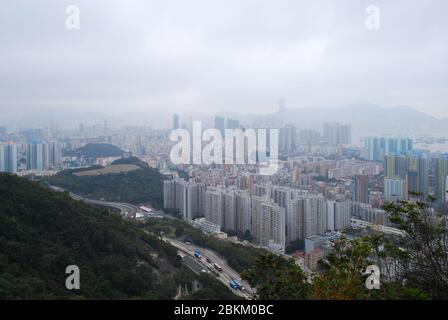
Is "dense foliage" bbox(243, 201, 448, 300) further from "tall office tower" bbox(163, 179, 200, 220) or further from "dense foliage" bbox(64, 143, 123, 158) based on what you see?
"dense foliage" bbox(64, 143, 123, 158)

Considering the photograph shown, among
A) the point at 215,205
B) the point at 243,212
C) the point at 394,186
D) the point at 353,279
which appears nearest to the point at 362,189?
the point at 394,186

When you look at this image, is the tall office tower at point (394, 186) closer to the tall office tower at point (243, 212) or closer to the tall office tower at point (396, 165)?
the tall office tower at point (396, 165)

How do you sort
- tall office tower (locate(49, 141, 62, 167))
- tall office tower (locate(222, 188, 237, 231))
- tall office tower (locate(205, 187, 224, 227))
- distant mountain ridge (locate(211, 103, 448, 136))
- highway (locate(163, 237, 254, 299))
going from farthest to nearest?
Answer: tall office tower (locate(49, 141, 62, 167))
tall office tower (locate(205, 187, 224, 227))
tall office tower (locate(222, 188, 237, 231))
distant mountain ridge (locate(211, 103, 448, 136))
highway (locate(163, 237, 254, 299))

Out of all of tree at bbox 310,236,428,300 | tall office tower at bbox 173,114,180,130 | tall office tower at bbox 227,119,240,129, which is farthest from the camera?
tall office tower at bbox 227,119,240,129

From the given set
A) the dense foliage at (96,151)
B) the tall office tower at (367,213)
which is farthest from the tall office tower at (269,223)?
the dense foliage at (96,151)

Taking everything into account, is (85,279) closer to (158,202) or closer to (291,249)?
(291,249)

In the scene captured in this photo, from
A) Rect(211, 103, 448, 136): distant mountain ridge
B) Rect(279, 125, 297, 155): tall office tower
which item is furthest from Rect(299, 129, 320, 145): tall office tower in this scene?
Rect(211, 103, 448, 136): distant mountain ridge
